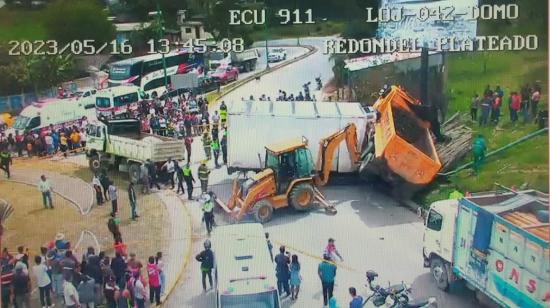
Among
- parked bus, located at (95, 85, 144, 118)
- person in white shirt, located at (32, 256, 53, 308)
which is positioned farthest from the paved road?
person in white shirt, located at (32, 256, 53, 308)

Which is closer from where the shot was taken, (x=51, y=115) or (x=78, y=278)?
(x=78, y=278)

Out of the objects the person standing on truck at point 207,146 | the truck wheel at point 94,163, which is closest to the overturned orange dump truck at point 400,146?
the person standing on truck at point 207,146

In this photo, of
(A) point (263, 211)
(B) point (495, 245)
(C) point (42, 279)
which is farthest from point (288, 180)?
(C) point (42, 279)

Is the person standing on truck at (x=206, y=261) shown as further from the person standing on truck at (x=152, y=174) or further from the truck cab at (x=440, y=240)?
the truck cab at (x=440, y=240)

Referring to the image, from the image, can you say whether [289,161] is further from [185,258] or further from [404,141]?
[185,258]

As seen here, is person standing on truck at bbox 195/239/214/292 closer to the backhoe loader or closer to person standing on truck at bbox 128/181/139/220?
the backhoe loader

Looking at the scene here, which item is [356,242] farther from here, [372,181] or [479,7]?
[479,7]
